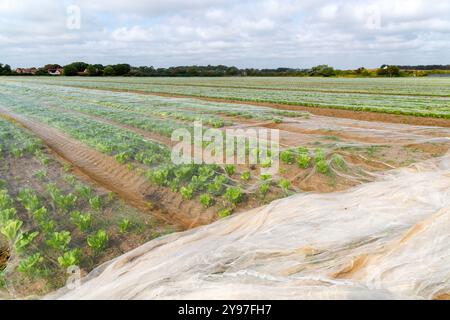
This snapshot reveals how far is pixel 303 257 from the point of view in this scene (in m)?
3.20

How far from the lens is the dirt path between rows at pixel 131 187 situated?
15.4 feet

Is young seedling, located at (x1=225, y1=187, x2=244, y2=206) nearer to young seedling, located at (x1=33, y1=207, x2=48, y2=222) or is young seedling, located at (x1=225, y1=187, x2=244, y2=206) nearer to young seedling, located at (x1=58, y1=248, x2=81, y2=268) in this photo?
young seedling, located at (x1=58, y1=248, x2=81, y2=268)

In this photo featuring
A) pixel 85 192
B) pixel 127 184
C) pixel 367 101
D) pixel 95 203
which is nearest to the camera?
pixel 95 203

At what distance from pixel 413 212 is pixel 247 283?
7.45 feet

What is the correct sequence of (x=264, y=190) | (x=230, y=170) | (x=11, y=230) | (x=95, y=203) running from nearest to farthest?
(x=11, y=230), (x=95, y=203), (x=264, y=190), (x=230, y=170)

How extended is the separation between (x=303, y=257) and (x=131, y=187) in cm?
351

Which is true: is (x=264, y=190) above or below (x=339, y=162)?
below

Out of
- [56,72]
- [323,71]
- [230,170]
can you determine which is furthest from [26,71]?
[230,170]

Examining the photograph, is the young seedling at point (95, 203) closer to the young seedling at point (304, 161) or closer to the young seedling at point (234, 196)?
the young seedling at point (234, 196)

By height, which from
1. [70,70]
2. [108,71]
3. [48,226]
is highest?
[70,70]

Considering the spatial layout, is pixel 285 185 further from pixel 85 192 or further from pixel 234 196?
pixel 85 192

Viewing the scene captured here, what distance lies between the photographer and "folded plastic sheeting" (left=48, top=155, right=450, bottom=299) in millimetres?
2666

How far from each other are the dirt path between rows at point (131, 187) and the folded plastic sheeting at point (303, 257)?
0.70 metres
